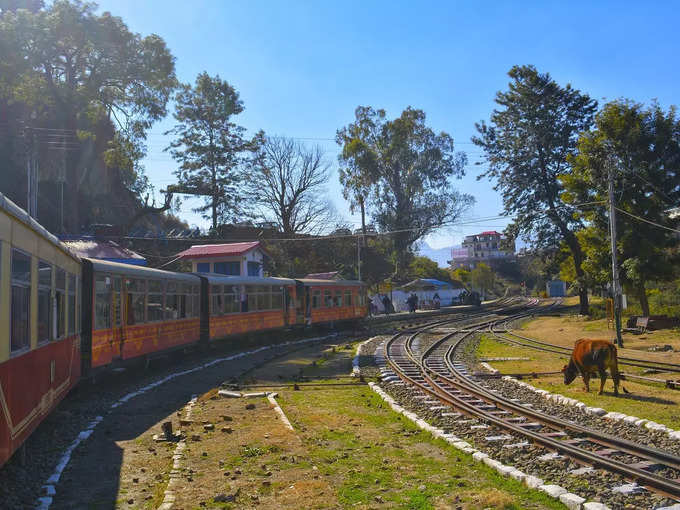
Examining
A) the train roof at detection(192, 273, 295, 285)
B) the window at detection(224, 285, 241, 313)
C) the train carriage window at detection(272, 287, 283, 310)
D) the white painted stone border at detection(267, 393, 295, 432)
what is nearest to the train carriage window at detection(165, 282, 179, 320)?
the train roof at detection(192, 273, 295, 285)

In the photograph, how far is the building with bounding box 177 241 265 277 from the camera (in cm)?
3672

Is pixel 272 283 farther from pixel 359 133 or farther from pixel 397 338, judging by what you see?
pixel 359 133

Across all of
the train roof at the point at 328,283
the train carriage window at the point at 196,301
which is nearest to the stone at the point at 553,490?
the train carriage window at the point at 196,301

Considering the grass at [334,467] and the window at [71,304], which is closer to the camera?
the grass at [334,467]

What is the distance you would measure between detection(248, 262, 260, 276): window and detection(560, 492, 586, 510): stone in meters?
32.6

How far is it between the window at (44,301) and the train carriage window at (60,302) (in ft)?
1.53

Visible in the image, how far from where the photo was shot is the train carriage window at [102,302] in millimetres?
12219

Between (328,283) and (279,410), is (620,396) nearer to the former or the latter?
(279,410)

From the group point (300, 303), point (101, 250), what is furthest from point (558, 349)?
point (101, 250)

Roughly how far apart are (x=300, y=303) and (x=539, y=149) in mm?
21937

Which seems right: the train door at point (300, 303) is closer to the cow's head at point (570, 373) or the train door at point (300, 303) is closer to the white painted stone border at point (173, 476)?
the cow's head at point (570, 373)

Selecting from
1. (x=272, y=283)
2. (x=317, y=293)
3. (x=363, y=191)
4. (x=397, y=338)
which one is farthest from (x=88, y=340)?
(x=363, y=191)

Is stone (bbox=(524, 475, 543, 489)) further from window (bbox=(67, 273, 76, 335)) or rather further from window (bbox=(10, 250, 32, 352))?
window (bbox=(67, 273, 76, 335))

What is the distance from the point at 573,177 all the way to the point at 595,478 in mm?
27570
